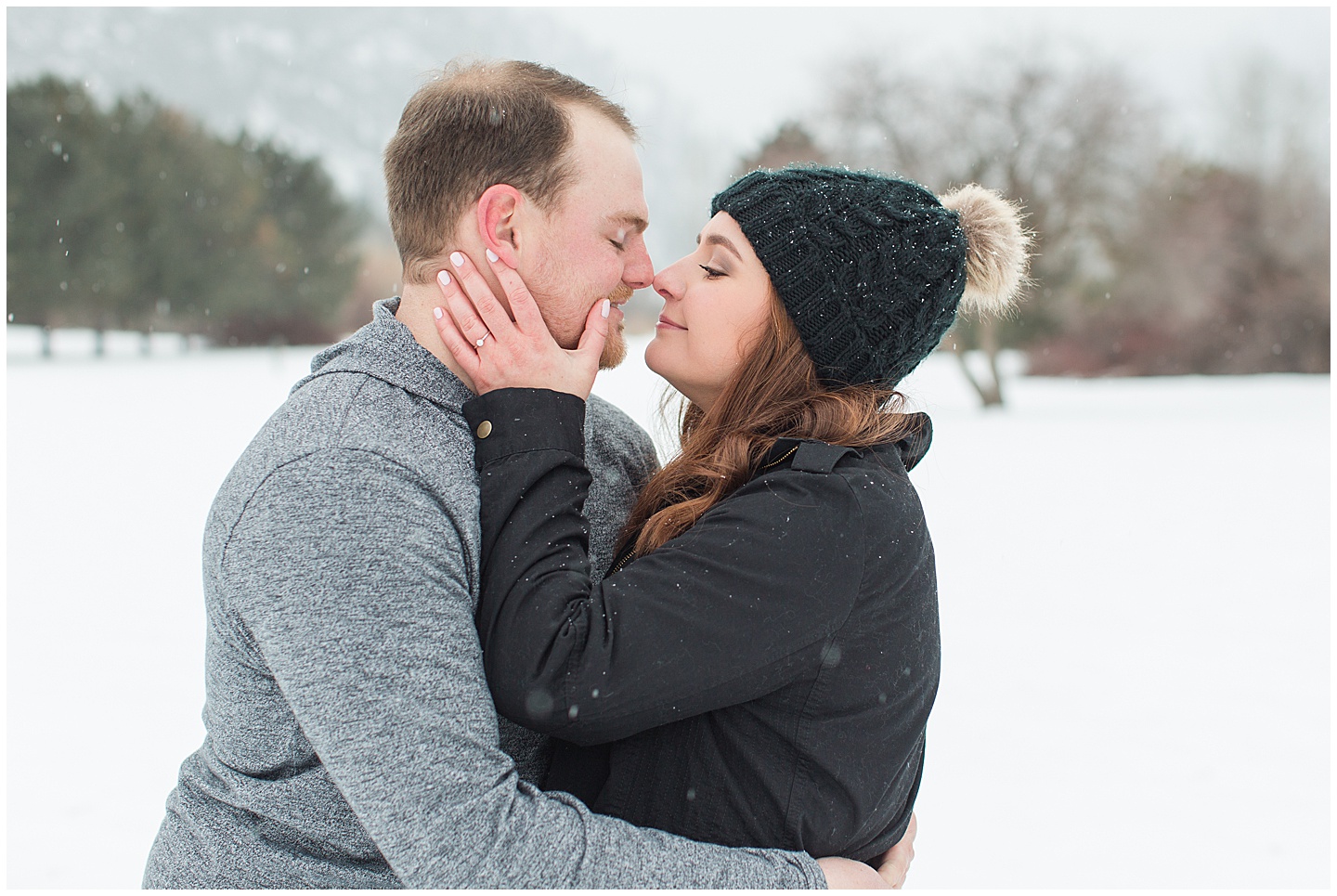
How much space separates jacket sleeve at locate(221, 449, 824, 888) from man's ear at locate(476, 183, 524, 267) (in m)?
0.60

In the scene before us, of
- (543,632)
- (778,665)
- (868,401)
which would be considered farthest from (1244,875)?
(543,632)

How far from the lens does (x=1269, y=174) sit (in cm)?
2678

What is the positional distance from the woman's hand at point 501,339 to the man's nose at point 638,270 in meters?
0.28

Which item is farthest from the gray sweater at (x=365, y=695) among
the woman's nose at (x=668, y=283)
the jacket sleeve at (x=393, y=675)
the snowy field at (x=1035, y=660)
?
the snowy field at (x=1035, y=660)

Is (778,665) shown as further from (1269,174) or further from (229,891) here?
(1269,174)

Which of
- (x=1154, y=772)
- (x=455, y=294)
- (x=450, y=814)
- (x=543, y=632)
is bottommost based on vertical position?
(x=1154, y=772)

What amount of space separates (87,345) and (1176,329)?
34043 millimetres

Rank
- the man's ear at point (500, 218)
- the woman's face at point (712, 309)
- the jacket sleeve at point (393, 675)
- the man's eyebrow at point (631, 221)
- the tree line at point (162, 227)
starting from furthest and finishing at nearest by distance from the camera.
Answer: the tree line at point (162, 227) → the woman's face at point (712, 309) → the man's eyebrow at point (631, 221) → the man's ear at point (500, 218) → the jacket sleeve at point (393, 675)

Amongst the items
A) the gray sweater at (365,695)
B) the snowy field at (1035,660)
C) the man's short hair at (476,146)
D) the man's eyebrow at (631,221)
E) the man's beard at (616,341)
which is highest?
the man's short hair at (476,146)

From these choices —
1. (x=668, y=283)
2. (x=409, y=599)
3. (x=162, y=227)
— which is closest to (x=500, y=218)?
(x=668, y=283)

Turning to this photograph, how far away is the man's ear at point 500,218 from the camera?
1.95 m

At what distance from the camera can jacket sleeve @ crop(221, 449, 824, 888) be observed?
1453mm

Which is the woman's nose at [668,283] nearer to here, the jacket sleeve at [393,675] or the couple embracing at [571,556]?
the couple embracing at [571,556]

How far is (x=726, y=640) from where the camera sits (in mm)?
1561
